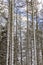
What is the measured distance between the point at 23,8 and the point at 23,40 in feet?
1.24

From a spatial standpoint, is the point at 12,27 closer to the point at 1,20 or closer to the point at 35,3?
the point at 1,20

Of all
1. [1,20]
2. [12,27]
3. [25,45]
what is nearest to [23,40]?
[25,45]

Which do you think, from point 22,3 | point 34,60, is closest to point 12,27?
Result: point 22,3

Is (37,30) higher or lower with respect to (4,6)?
lower

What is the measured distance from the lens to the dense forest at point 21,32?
213 centimetres

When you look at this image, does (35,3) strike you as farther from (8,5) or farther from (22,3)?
(8,5)

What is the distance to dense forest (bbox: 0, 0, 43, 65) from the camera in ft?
6.99

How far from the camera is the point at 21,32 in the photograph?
2184 millimetres

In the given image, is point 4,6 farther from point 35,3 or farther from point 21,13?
point 35,3

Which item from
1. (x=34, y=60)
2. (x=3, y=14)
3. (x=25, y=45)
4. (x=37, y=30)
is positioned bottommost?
(x=34, y=60)

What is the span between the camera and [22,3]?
2215mm

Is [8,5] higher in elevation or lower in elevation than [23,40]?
higher

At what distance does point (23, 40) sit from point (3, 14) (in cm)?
38

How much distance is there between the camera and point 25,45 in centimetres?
216
